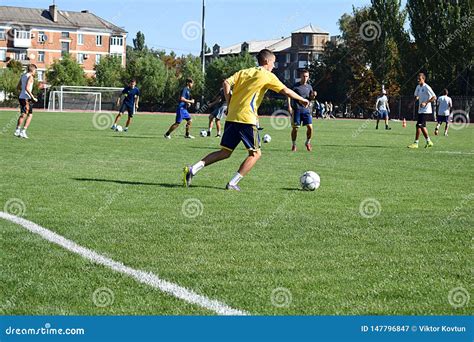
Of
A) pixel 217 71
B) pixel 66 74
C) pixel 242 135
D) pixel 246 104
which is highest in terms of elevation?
pixel 217 71

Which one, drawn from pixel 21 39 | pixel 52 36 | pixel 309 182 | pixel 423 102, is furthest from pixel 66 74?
pixel 309 182

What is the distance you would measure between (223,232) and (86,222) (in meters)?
1.55

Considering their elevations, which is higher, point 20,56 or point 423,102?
point 20,56

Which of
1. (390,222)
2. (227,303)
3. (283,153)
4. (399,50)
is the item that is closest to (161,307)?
(227,303)

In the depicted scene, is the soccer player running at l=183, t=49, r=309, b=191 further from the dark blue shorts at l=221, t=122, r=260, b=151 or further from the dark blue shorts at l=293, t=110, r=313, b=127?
the dark blue shorts at l=293, t=110, r=313, b=127

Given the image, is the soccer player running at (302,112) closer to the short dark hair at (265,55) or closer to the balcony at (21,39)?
the short dark hair at (265,55)

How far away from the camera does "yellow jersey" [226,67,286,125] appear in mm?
11617

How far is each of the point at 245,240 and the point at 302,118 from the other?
1421 cm

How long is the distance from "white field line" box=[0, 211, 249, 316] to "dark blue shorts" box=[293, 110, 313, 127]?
45.5ft

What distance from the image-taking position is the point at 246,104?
11711 millimetres

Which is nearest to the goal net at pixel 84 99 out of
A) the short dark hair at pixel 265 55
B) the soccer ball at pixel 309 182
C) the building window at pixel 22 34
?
the building window at pixel 22 34

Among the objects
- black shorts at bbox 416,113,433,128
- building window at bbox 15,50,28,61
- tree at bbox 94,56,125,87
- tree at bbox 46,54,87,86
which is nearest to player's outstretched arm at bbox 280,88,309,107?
black shorts at bbox 416,113,433,128

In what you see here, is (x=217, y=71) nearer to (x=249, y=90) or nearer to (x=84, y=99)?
(x=84, y=99)

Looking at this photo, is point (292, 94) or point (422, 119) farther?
point (422, 119)
